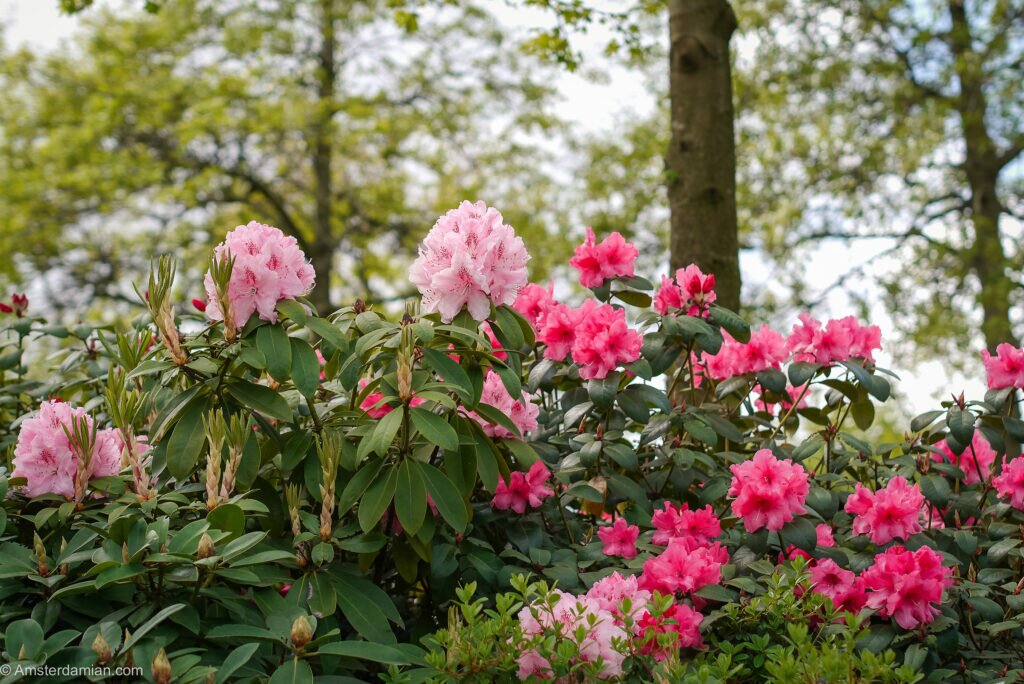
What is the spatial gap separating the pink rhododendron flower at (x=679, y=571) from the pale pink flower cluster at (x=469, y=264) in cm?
81

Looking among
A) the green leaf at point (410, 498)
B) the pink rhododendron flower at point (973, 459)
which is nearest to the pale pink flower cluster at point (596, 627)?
the green leaf at point (410, 498)

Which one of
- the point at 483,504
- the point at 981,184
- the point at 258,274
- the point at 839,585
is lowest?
the point at 839,585

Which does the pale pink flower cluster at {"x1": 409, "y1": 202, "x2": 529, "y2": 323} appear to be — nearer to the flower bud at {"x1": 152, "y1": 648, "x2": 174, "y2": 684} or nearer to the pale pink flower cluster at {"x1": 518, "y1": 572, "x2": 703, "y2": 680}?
the pale pink flower cluster at {"x1": 518, "y1": 572, "x2": 703, "y2": 680}

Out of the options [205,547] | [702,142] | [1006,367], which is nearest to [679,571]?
[205,547]

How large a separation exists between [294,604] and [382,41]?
13957 mm

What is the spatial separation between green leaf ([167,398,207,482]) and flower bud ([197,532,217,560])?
1.22 ft

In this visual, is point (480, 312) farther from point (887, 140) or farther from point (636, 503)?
point (887, 140)

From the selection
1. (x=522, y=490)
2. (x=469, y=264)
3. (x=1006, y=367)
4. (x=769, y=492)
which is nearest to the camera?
(x=469, y=264)

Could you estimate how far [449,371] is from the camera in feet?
7.48

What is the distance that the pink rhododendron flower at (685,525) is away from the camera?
8.84ft

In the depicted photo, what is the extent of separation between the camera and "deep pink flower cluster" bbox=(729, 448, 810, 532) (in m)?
2.58

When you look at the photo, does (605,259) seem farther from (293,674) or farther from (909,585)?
(293,674)

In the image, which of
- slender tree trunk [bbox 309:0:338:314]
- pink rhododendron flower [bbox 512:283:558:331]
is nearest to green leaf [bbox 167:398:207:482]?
pink rhododendron flower [bbox 512:283:558:331]

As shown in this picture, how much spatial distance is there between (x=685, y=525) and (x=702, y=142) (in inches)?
96.4
